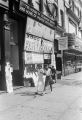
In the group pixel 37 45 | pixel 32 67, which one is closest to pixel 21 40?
pixel 32 67

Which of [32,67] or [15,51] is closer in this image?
[15,51]

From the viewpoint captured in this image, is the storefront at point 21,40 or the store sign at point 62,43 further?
the store sign at point 62,43

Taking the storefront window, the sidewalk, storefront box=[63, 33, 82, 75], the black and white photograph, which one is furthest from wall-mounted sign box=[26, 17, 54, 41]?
the sidewalk

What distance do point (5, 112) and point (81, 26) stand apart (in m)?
39.7

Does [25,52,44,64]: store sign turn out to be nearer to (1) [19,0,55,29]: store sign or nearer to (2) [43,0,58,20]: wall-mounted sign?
(1) [19,0,55,29]: store sign

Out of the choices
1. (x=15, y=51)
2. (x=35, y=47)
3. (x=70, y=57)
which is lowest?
(x=70, y=57)

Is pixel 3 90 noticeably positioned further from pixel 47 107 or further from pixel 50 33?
pixel 50 33

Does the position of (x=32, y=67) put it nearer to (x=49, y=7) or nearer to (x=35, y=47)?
(x=35, y=47)

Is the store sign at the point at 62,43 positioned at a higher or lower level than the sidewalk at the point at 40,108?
higher

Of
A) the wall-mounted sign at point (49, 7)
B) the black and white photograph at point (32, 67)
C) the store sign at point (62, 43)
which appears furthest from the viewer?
the store sign at point (62, 43)

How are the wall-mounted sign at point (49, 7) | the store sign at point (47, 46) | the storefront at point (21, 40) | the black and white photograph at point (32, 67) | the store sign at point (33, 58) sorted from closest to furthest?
the black and white photograph at point (32, 67)
the storefront at point (21, 40)
the store sign at point (33, 58)
the store sign at point (47, 46)
the wall-mounted sign at point (49, 7)

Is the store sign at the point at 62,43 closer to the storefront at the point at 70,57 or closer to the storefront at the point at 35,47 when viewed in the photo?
the storefront at the point at 35,47

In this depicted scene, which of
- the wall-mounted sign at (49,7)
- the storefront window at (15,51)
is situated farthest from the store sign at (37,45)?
the wall-mounted sign at (49,7)

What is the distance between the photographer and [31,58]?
2097 cm
